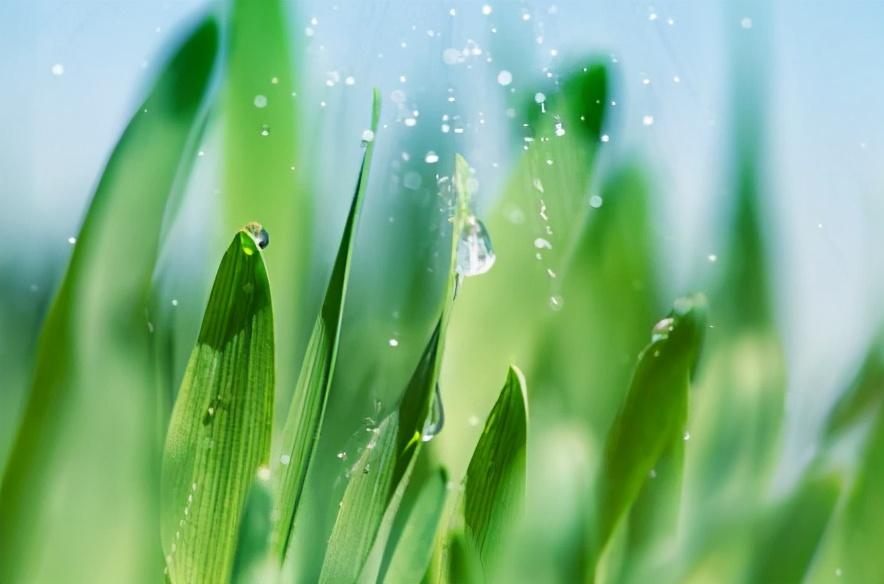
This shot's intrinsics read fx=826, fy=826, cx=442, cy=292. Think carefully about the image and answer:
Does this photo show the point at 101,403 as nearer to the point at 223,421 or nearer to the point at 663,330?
the point at 223,421

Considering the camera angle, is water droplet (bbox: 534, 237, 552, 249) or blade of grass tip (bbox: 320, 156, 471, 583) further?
water droplet (bbox: 534, 237, 552, 249)

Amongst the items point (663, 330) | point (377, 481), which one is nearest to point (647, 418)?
point (663, 330)

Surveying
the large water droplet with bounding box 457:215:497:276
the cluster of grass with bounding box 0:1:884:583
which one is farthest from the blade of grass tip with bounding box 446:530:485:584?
the large water droplet with bounding box 457:215:497:276

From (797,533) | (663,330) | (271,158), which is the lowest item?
(797,533)

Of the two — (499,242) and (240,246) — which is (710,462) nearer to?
(499,242)

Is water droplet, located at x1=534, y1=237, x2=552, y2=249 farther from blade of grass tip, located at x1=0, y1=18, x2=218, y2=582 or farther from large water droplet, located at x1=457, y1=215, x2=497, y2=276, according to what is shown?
blade of grass tip, located at x1=0, y1=18, x2=218, y2=582
